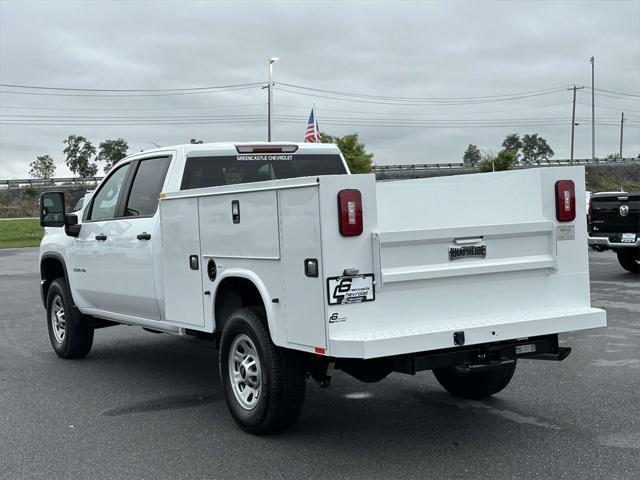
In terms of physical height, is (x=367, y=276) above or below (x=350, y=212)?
below

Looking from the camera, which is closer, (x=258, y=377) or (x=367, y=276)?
(x=367, y=276)

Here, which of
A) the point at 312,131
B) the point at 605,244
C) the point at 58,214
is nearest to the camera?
the point at 58,214

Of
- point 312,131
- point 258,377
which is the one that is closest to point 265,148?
point 258,377

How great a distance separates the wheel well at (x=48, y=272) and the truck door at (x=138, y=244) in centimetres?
178

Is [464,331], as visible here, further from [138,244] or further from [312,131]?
[312,131]

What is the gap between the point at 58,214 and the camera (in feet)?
27.2

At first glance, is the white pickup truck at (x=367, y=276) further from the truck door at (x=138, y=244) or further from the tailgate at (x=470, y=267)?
the truck door at (x=138, y=244)

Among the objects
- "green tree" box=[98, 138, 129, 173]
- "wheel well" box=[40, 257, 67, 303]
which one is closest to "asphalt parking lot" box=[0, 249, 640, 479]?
"wheel well" box=[40, 257, 67, 303]

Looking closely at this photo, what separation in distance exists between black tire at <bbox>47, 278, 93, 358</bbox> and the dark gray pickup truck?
10.8m

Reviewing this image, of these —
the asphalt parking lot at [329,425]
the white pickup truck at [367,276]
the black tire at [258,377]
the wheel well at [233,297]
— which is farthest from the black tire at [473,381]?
the wheel well at [233,297]

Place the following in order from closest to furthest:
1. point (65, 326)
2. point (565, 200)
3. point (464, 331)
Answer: point (464, 331) → point (565, 200) → point (65, 326)

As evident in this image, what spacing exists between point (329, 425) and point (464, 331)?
58.4 inches

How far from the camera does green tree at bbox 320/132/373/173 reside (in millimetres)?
49031

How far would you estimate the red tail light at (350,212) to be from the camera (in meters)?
4.71
